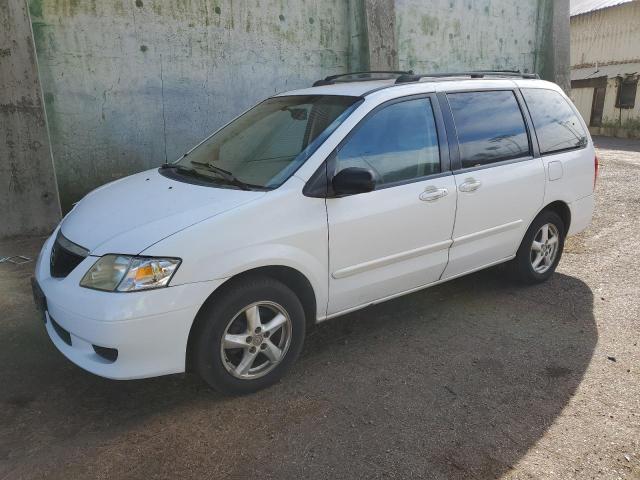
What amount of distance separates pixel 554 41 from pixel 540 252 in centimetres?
754

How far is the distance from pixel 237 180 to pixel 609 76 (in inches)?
882

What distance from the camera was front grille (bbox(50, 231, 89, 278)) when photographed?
287cm

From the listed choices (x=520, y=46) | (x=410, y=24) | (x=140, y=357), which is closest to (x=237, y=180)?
(x=140, y=357)

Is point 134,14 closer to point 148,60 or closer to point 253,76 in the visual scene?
point 148,60

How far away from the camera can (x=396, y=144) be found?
351 cm

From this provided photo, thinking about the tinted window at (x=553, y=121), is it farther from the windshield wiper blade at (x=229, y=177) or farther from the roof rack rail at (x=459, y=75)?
the windshield wiper blade at (x=229, y=177)

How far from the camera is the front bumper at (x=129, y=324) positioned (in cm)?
259

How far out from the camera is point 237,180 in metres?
3.25

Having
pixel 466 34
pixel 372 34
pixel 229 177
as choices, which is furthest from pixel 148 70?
pixel 466 34

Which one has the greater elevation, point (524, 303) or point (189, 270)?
point (189, 270)

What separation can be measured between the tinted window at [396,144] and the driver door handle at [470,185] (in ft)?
0.74

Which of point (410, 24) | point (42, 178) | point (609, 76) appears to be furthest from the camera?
point (609, 76)

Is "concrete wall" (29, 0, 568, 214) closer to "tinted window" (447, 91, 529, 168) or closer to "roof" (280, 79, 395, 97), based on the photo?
"roof" (280, 79, 395, 97)

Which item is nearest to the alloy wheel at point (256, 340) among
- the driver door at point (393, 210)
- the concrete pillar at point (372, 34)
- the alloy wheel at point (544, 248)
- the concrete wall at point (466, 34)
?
the driver door at point (393, 210)
